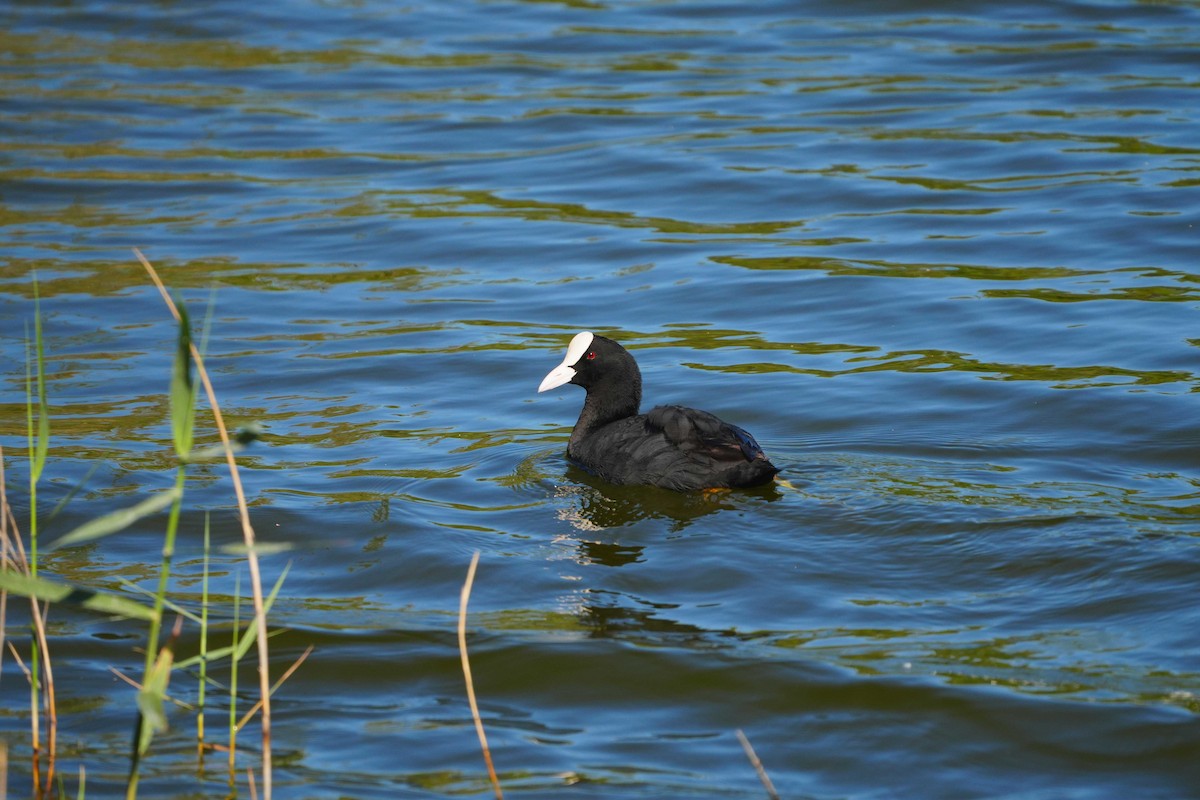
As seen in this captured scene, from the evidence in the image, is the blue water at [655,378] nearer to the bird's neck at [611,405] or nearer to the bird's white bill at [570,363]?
the bird's neck at [611,405]

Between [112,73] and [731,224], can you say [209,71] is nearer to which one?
[112,73]

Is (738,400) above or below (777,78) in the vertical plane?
below

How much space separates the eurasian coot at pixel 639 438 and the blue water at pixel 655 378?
4.8 inches

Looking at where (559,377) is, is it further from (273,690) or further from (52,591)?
(52,591)

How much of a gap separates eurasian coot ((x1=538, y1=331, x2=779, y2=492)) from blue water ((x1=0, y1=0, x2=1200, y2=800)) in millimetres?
121

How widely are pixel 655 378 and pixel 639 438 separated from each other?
5.86 ft

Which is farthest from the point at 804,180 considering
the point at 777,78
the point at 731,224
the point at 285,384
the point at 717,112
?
the point at 285,384

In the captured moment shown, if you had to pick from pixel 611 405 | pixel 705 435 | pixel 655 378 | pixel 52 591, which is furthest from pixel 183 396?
pixel 655 378

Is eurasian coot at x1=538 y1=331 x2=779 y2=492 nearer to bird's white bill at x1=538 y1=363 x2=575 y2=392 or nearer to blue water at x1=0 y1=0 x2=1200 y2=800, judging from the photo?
bird's white bill at x1=538 y1=363 x2=575 y2=392

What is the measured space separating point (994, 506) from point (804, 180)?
6.49 meters

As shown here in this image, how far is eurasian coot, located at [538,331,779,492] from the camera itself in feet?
20.4

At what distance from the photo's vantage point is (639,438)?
6617 millimetres

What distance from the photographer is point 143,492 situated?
6613 mm

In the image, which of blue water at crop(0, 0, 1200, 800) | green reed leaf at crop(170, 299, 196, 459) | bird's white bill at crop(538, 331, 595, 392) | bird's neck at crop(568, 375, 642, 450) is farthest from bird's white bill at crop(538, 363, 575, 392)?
green reed leaf at crop(170, 299, 196, 459)
